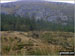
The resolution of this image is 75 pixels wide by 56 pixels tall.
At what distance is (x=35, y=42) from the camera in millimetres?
4109

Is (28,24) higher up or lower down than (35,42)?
higher up

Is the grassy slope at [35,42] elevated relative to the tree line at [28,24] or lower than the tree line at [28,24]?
lower

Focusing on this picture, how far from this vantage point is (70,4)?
13.1ft

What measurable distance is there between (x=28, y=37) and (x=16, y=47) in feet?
1.10

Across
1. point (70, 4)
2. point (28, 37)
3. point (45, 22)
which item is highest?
point (70, 4)

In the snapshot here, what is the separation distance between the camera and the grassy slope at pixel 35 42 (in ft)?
13.1

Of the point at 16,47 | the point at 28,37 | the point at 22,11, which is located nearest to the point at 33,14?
the point at 22,11

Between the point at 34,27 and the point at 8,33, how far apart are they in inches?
21.5

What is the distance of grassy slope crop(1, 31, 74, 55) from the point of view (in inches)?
158

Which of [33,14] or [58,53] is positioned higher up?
[33,14]

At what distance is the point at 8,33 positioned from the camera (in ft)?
13.3

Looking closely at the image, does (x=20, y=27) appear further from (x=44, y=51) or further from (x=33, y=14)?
(x=44, y=51)

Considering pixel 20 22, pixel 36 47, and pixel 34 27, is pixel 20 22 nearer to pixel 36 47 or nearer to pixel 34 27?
pixel 34 27

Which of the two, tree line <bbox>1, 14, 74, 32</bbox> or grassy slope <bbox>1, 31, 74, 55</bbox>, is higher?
tree line <bbox>1, 14, 74, 32</bbox>
